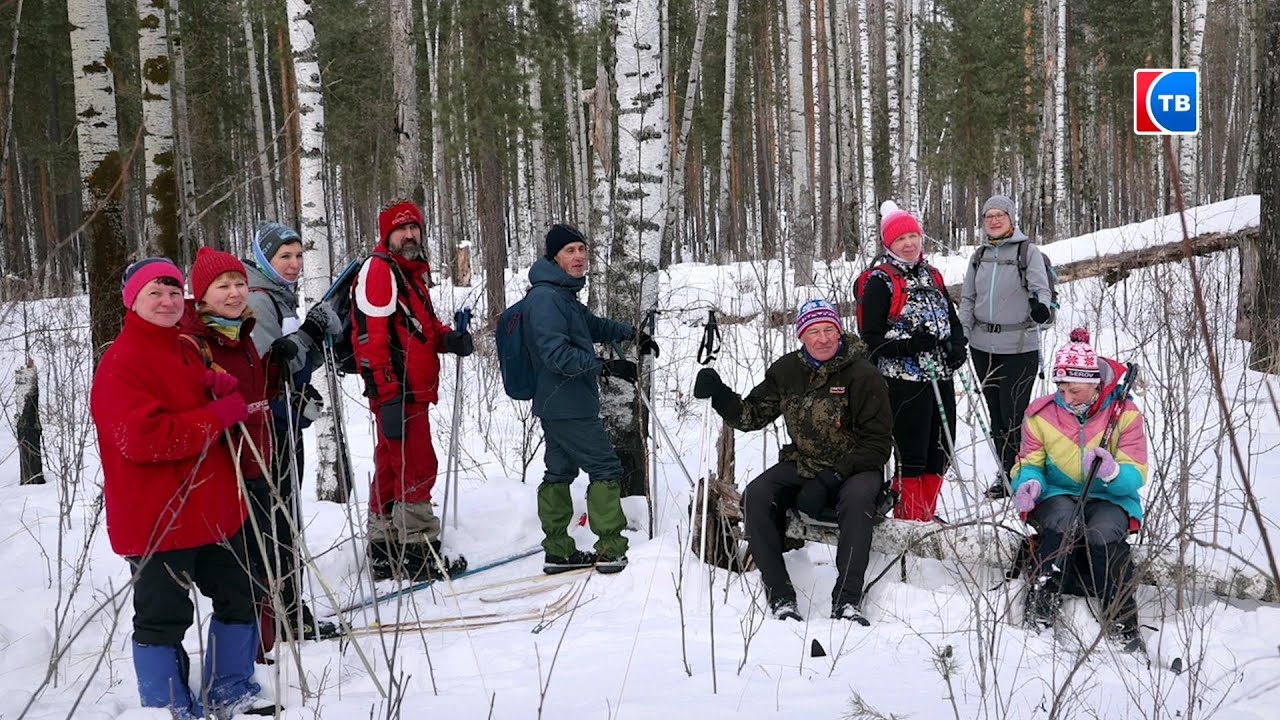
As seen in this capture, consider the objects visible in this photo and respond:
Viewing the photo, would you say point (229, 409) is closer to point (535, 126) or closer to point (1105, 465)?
point (1105, 465)

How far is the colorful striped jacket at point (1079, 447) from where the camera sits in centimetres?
380

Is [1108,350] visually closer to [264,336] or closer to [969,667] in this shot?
[969,667]

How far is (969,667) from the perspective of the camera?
3.29m

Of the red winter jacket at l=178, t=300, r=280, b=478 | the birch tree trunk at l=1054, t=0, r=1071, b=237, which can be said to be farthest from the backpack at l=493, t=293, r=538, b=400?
the birch tree trunk at l=1054, t=0, r=1071, b=237

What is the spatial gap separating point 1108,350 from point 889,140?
18793 mm

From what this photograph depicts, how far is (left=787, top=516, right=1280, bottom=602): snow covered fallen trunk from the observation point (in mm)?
3607

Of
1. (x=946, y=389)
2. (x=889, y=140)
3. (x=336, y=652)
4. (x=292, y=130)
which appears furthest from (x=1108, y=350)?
(x=889, y=140)

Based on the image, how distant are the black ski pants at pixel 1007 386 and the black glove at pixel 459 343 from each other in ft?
9.63

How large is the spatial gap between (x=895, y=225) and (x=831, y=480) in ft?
4.47

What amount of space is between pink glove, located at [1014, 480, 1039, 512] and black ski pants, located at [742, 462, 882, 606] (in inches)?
23.5

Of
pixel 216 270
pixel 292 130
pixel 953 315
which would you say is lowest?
pixel 953 315

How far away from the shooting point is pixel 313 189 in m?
5.68

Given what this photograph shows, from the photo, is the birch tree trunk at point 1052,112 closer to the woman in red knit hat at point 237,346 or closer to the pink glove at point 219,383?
the woman in red knit hat at point 237,346

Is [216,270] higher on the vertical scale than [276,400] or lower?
higher
